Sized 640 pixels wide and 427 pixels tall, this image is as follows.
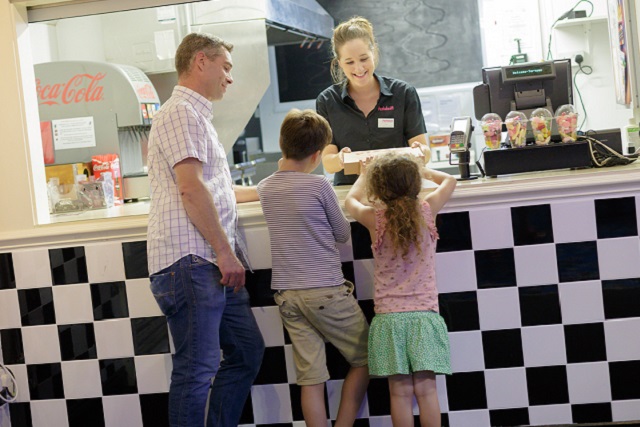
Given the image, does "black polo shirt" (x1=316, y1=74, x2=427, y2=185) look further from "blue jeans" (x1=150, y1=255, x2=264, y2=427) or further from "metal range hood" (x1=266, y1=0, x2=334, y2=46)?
"metal range hood" (x1=266, y1=0, x2=334, y2=46)

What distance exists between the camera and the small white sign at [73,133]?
184 inches

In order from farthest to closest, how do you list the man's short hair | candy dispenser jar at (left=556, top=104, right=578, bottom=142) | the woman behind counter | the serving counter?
the woman behind counter
candy dispenser jar at (left=556, top=104, right=578, bottom=142)
the serving counter
the man's short hair

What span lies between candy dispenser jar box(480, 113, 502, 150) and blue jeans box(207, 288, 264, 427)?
1.12m

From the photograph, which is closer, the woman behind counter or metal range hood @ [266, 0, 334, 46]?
the woman behind counter

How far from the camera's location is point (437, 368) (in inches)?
108

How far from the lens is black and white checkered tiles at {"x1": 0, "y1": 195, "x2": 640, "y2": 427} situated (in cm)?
299

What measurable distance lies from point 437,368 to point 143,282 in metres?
1.16

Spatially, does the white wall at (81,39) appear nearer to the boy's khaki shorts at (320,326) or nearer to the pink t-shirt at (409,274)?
the boy's khaki shorts at (320,326)

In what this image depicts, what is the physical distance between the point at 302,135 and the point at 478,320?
3.08 ft

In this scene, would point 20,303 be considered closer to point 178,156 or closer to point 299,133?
point 178,156

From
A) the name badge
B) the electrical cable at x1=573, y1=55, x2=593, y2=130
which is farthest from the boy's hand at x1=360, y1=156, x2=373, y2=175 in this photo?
the electrical cable at x1=573, y1=55, x2=593, y2=130

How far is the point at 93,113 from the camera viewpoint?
4.78m

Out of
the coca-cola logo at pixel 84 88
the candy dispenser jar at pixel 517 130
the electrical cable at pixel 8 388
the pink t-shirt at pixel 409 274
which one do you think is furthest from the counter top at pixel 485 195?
the coca-cola logo at pixel 84 88

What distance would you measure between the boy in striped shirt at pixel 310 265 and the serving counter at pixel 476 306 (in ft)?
0.74
